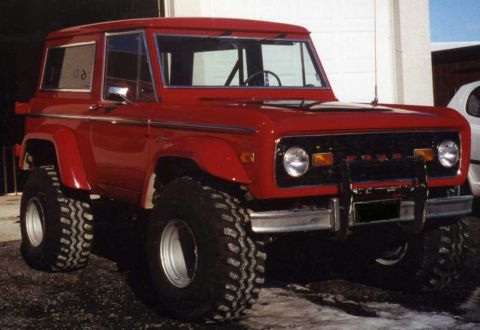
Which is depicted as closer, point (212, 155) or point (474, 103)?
point (212, 155)

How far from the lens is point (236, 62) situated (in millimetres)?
6309

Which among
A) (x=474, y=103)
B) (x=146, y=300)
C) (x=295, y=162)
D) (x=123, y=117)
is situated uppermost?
(x=474, y=103)

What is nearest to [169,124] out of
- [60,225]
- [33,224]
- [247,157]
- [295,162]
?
[247,157]

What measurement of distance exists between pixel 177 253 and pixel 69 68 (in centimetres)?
227

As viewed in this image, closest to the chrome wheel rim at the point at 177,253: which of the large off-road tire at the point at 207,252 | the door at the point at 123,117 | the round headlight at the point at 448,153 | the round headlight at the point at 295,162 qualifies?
the large off-road tire at the point at 207,252

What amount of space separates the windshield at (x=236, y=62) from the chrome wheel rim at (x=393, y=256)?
4.46ft

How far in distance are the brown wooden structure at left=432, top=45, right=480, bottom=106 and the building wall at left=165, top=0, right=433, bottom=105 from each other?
10.4 ft

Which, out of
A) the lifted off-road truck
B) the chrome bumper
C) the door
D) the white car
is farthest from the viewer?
the white car

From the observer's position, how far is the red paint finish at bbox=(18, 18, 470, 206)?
4.75 meters

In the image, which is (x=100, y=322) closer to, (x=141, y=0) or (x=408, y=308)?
(x=408, y=308)

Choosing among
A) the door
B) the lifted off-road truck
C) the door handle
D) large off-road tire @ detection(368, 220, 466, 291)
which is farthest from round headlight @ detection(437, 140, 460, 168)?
the door handle

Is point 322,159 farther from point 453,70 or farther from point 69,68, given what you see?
point 453,70

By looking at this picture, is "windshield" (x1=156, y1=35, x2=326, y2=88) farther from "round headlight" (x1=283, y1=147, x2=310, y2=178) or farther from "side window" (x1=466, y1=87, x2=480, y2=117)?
"side window" (x1=466, y1=87, x2=480, y2=117)

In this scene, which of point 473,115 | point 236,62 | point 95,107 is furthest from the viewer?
point 473,115
